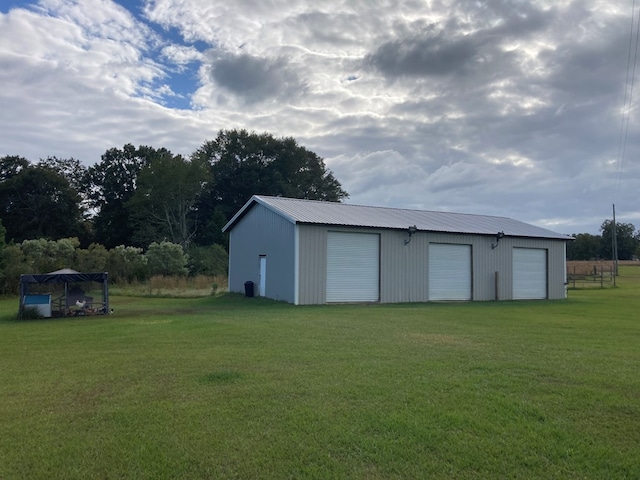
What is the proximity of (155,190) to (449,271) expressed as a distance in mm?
35254

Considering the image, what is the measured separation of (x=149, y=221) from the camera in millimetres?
52375

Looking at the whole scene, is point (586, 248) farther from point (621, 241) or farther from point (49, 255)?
point (49, 255)

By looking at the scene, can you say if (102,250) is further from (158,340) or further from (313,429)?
(313,429)

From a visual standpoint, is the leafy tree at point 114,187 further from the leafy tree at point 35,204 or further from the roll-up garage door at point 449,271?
the roll-up garage door at point 449,271

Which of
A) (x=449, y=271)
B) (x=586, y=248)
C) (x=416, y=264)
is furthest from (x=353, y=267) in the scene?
(x=586, y=248)

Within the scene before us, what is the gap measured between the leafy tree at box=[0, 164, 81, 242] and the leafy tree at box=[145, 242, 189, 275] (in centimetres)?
1889

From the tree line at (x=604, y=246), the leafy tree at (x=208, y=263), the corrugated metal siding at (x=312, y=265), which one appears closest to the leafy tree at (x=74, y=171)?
the leafy tree at (x=208, y=263)

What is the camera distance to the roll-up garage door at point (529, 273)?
89.6ft

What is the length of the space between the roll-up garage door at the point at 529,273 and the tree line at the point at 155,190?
2488 centimetres

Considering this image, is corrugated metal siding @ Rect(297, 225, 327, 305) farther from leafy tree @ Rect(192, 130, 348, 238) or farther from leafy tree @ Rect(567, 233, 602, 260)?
leafy tree @ Rect(567, 233, 602, 260)

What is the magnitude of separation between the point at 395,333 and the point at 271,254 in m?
12.2

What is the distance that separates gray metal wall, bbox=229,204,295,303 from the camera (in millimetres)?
21422

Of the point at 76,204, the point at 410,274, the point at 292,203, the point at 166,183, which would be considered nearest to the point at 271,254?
the point at 292,203

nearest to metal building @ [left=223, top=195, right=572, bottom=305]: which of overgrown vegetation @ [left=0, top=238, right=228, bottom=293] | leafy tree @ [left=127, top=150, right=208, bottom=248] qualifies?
overgrown vegetation @ [left=0, top=238, right=228, bottom=293]
